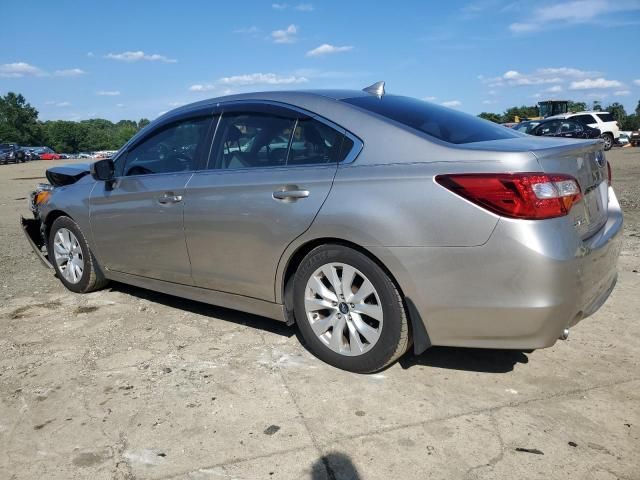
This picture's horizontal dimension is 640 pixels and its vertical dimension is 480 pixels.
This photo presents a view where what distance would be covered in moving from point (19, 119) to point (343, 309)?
120624 millimetres

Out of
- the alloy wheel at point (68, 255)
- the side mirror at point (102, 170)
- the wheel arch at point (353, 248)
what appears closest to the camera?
the wheel arch at point (353, 248)

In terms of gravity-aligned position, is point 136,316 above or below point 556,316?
below

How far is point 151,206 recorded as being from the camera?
4172 millimetres

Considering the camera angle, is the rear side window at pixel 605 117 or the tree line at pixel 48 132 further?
the tree line at pixel 48 132

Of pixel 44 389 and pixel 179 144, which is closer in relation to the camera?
pixel 44 389

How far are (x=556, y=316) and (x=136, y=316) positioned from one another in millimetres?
3209

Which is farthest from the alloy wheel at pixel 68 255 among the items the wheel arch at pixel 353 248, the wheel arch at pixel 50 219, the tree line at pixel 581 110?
the tree line at pixel 581 110

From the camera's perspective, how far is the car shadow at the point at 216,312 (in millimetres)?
4125

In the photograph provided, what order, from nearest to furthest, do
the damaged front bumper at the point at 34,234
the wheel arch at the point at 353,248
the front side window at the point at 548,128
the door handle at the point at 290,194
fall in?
the wheel arch at the point at 353,248 < the door handle at the point at 290,194 < the damaged front bumper at the point at 34,234 < the front side window at the point at 548,128

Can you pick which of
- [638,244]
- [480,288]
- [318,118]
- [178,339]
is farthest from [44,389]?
[638,244]

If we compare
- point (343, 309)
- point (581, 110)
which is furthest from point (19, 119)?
point (343, 309)

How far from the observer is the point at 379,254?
2.99 meters

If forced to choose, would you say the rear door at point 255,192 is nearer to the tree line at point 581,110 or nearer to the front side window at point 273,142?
the front side window at point 273,142

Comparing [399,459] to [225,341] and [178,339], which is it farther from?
[178,339]
